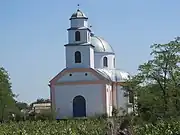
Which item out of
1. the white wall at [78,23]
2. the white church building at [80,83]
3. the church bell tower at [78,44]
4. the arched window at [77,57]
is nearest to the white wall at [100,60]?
the white church building at [80,83]

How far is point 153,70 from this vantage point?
4128 centimetres

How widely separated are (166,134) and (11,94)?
39571mm

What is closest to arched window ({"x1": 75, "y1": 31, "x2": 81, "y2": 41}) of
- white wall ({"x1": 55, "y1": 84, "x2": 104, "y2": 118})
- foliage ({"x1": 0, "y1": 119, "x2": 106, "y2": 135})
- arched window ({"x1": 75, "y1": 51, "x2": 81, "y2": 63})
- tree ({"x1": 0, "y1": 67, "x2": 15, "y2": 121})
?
arched window ({"x1": 75, "y1": 51, "x2": 81, "y2": 63})

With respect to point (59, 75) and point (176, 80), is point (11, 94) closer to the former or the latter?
point (59, 75)

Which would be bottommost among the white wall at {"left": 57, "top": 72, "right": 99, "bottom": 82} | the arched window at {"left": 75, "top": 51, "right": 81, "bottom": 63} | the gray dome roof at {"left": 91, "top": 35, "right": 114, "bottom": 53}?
the white wall at {"left": 57, "top": 72, "right": 99, "bottom": 82}

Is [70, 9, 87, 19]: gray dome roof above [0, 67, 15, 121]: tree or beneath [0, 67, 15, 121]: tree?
above

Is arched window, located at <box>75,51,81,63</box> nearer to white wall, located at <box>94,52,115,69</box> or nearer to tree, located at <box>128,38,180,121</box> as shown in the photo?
white wall, located at <box>94,52,115,69</box>

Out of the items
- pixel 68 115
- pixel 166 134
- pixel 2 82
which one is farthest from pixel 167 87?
pixel 68 115

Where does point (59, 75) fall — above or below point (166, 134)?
above

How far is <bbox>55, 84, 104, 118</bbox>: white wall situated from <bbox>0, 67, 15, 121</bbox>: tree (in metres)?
6.87

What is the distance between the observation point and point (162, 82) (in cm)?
4050

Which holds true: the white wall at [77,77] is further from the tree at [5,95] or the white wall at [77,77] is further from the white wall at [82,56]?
the tree at [5,95]

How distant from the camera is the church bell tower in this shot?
7031cm

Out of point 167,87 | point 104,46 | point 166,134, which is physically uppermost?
point 104,46
